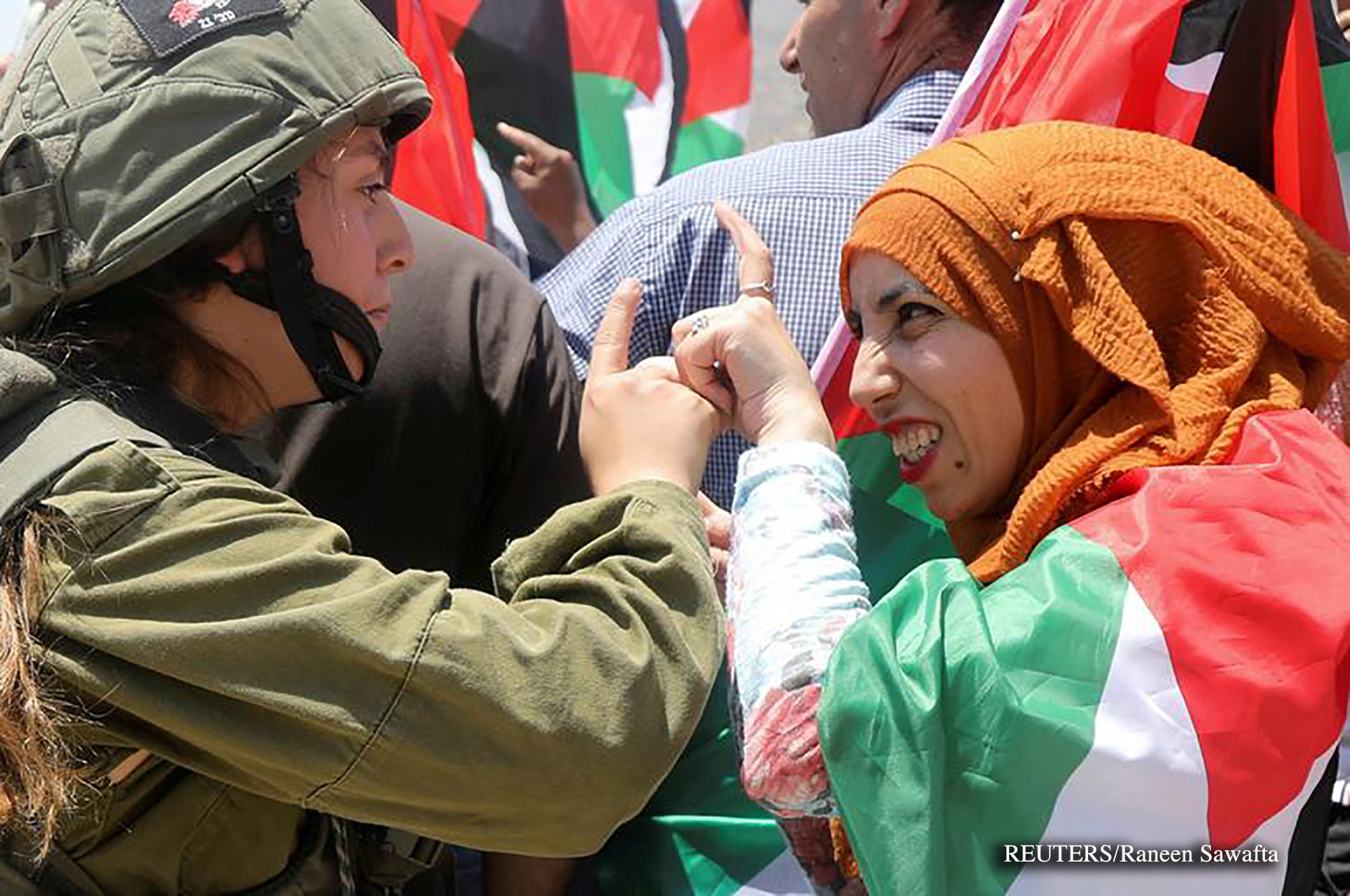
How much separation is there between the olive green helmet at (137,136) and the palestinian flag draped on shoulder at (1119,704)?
83 cm

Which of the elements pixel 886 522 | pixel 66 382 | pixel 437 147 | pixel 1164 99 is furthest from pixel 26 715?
pixel 437 147

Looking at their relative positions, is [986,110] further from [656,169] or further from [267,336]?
[656,169]

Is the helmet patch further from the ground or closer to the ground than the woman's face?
further from the ground

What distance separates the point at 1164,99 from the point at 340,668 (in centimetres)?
168

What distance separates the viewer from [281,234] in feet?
6.50

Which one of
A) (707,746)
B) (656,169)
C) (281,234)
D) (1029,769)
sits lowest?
(656,169)

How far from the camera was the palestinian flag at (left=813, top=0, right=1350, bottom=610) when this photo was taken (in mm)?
2652

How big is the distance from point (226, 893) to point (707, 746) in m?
0.83

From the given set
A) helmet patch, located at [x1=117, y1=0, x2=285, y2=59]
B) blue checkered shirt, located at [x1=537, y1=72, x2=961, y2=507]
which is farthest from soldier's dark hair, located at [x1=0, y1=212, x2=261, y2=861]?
blue checkered shirt, located at [x1=537, y1=72, x2=961, y2=507]

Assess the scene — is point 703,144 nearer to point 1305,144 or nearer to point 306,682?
point 1305,144

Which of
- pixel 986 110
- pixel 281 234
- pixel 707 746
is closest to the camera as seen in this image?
pixel 281 234

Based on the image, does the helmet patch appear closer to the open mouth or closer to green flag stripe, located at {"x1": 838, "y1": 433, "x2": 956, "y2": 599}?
the open mouth

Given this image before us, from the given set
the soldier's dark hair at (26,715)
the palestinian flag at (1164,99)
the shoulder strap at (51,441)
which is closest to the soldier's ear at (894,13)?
the palestinian flag at (1164,99)

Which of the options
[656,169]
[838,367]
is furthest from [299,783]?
[656,169]
